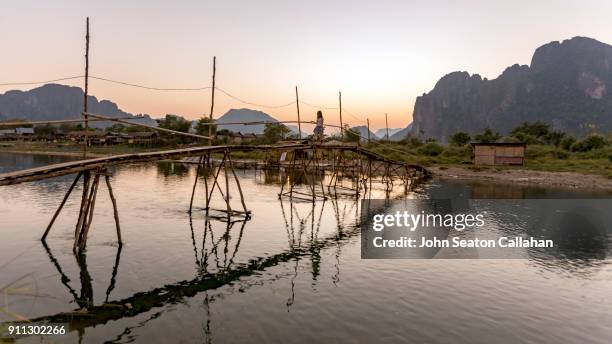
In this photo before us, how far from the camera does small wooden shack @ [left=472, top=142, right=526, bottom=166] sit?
5759 cm

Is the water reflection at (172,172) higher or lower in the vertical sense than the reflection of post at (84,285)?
higher

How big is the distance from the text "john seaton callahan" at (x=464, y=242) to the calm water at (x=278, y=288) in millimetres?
1928

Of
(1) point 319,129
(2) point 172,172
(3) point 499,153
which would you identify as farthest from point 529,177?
(2) point 172,172

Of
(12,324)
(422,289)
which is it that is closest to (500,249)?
(422,289)

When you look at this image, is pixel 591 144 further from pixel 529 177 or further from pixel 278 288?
pixel 278 288

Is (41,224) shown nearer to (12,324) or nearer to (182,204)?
(182,204)

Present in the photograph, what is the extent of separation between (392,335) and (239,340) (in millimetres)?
4183

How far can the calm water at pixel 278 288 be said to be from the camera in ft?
36.1

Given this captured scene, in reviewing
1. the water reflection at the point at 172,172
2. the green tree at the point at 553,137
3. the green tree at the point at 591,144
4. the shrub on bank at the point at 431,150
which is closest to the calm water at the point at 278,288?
the water reflection at the point at 172,172

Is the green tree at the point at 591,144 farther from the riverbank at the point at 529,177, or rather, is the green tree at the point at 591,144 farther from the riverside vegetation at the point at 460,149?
the riverbank at the point at 529,177

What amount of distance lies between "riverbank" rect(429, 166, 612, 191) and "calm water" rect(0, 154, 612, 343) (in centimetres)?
2784

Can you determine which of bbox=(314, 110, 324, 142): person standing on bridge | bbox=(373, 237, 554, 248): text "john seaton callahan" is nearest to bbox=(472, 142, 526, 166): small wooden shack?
bbox=(314, 110, 324, 142): person standing on bridge

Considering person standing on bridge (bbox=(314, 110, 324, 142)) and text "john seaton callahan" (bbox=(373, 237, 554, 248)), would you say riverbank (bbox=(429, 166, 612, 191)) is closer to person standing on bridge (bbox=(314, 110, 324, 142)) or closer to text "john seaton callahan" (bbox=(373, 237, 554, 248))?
person standing on bridge (bbox=(314, 110, 324, 142))

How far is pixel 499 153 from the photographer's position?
58.6 metres
